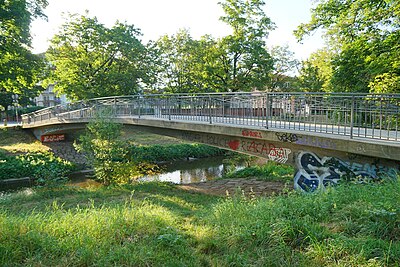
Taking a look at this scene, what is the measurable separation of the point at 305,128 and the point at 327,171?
4.48ft

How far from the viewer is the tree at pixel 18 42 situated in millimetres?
16203

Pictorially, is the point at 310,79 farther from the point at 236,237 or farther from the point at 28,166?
the point at 236,237

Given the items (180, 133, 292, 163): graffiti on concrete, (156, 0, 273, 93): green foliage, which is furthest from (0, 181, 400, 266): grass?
(156, 0, 273, 93): green foliage

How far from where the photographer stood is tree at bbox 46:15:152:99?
24.7m

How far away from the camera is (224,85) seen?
65.4 feet

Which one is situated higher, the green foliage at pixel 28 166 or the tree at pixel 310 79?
the tree at pixel 310 79

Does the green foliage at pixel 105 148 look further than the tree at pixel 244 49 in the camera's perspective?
No

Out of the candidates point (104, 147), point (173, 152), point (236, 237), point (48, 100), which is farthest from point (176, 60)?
point (48, 100)

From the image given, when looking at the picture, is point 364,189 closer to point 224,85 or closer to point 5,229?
point 5,229

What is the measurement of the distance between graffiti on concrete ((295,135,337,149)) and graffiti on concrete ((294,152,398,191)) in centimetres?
49

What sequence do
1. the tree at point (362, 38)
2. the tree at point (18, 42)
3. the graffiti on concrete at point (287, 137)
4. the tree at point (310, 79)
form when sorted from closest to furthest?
the graffiti on concrete at point (287, 137) < the tree at point (362, 38) < the tree at point (18, 42) < the tree at point (310, 79)

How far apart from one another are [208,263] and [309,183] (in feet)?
19.0

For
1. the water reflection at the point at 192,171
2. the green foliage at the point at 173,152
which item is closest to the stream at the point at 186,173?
the water reflection at the point at 192,171

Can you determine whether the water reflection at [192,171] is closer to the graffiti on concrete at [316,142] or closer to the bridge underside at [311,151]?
the bridge underside at [311,151]
